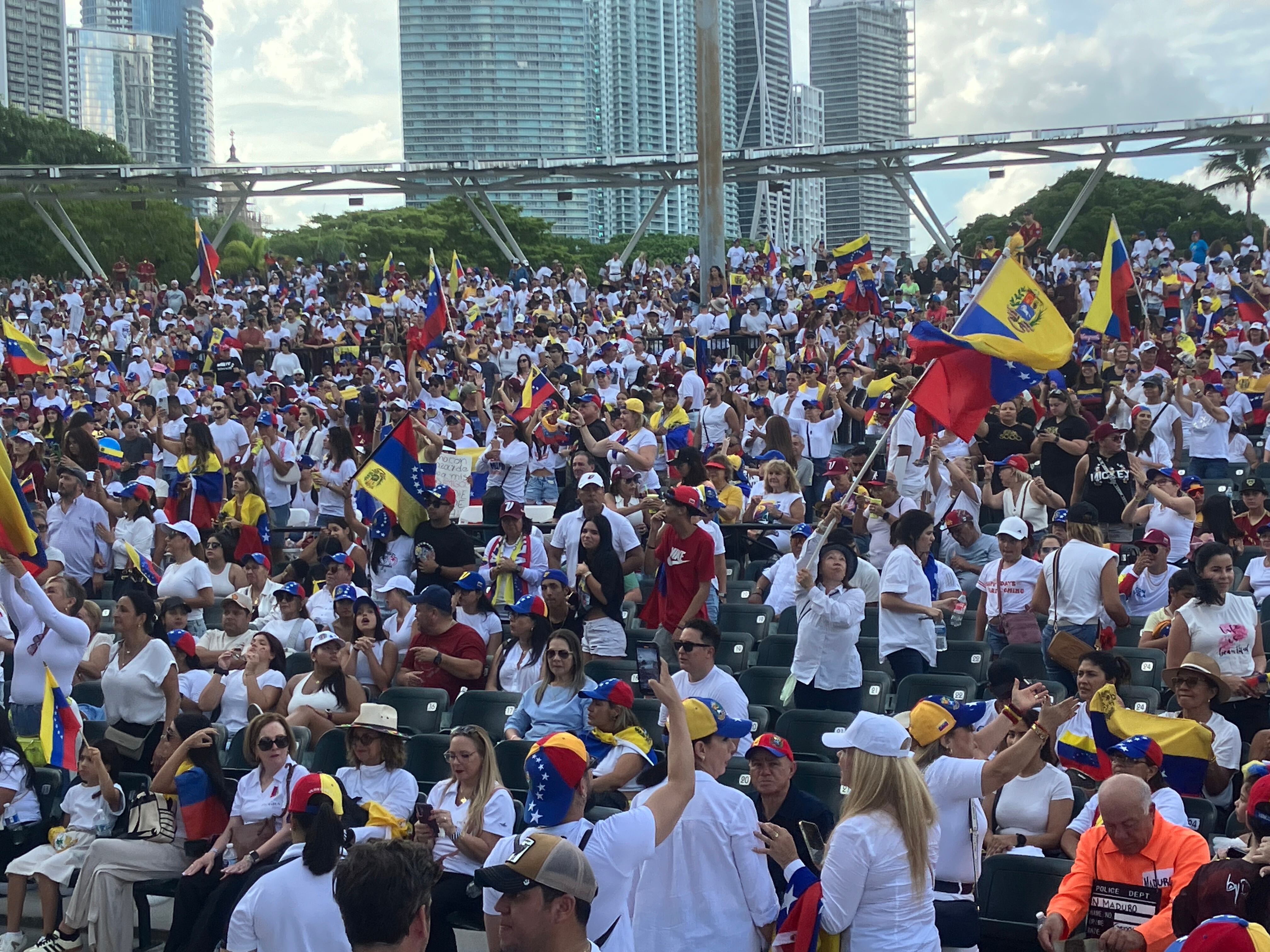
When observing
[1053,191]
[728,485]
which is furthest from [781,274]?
[1053,191]

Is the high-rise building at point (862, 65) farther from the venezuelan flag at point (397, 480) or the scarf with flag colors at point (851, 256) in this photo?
the venezuelan flag at point (397, 480)

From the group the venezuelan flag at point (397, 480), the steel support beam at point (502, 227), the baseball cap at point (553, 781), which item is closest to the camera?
the baseball cap at point (553, 781)

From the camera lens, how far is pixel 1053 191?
67.9 m

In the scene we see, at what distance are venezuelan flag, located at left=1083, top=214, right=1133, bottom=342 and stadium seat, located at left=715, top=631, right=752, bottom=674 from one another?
803cm

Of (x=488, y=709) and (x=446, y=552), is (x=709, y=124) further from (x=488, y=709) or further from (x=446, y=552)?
(x=488, y=709)

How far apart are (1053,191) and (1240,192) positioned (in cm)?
821

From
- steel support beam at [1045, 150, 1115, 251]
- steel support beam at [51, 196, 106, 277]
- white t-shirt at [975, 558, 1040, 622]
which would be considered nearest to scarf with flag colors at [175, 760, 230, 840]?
white t-shirt at [975, 558, 1040, 622]

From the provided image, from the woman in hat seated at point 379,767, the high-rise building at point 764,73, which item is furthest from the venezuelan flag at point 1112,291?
the high-rise building at point 764,73

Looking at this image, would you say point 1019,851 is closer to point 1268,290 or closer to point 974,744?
point 974,744

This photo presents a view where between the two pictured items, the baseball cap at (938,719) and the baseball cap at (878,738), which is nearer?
the baseball cap at (878,738)

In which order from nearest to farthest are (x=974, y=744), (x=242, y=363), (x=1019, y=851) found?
1. (x=974, y=744)
2. (x=1019, y=851)
3. (x=242, y=363)

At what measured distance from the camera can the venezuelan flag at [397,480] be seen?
39.3 ft

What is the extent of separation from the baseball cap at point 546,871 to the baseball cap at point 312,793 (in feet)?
8.34

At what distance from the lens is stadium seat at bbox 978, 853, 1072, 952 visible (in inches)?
250
